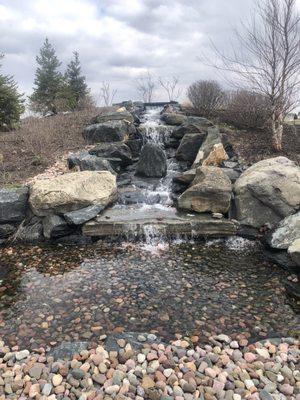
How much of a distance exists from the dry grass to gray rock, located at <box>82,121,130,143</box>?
1.76ft

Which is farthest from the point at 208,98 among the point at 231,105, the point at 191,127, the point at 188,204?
the point at 188,204

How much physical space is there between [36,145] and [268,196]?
27.9 feet

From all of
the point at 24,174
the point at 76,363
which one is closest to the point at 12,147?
the point at 24,174

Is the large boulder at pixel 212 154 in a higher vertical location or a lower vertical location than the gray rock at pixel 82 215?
higher

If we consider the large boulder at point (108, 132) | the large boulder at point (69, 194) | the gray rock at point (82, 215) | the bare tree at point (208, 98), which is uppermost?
the bare tree at point (208, 98)

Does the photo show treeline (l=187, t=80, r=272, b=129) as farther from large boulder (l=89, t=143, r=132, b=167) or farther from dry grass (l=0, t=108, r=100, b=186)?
dry grass (l=0, t=108, r=100, b=186)

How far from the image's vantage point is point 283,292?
5031 mm

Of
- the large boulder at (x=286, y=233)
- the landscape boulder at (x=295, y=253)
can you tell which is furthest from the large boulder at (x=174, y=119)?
the landscape boulder at (x=295, y=253)

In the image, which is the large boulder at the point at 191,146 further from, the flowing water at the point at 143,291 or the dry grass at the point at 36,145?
the flowing water at the point at 143,291

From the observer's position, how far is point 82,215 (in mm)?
6965

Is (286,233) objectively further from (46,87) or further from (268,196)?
(46,87)

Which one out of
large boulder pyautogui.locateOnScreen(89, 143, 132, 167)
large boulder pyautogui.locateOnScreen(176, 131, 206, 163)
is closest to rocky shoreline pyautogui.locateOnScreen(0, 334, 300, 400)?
large boulder pyautogui.locateOnScreen(89, 143, 132, 167)

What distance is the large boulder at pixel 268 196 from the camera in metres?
6.96

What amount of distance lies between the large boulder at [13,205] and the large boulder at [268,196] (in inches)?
186
